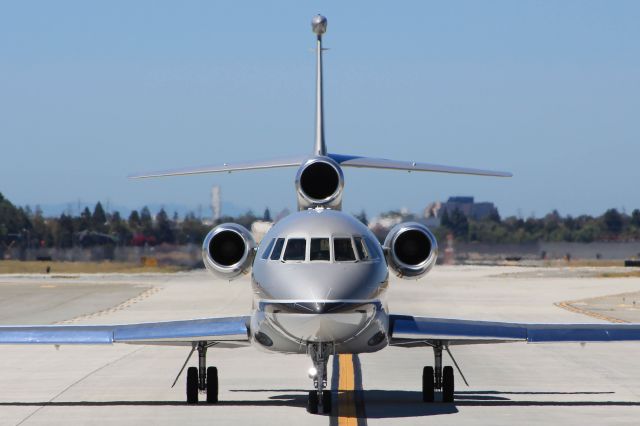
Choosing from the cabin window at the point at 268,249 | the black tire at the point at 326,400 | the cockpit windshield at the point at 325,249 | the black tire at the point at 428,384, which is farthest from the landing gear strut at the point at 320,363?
the black tire at the point at 428,384

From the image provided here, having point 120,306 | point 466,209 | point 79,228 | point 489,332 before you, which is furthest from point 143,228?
point 489,332

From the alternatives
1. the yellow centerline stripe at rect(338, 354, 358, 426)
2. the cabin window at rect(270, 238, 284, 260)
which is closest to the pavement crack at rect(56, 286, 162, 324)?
the yellow centerline stripe at rect(338, 354, 358, 426)

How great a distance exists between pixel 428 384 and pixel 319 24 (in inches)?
378

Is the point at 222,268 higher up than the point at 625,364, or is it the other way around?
the point at 222,268

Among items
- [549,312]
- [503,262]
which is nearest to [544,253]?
[503,262]

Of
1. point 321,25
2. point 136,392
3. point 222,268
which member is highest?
point 321,25

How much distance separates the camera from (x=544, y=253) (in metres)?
127

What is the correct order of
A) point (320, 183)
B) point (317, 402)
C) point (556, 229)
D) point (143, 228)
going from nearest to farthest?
point (317, 402) < point (320, 183) < point (143, 228) < point (556, 229)

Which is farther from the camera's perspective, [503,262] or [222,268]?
[503,262]

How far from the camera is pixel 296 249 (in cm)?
1819

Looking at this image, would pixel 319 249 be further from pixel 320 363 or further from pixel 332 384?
pixel 332 384

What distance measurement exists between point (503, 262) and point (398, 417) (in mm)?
107693

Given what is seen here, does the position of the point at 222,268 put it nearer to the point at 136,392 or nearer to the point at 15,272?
the point at 136,392

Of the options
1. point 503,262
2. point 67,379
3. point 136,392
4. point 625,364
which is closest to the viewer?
point 136,392
